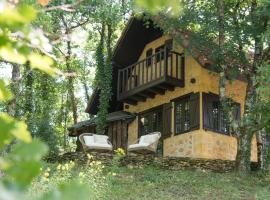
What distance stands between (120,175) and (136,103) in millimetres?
8580

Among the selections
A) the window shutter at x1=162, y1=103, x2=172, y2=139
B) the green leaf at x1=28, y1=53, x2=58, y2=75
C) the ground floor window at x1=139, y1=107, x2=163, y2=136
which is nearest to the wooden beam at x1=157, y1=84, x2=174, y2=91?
the window shutter at x1=162, y1=103, x2=172, y2=139

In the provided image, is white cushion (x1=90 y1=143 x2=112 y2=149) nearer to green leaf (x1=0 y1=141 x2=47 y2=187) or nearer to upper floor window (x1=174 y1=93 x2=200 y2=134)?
upper floor window (x1=174 y1=93 x2=200 y2=134)

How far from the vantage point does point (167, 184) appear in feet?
35.9

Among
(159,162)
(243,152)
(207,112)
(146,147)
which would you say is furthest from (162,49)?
(243,152)

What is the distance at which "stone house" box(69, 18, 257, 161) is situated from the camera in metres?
16.9

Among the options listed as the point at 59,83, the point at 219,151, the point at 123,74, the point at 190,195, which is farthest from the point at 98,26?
the point at 190,195

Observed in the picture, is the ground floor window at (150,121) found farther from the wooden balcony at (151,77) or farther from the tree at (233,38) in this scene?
the tree at (233,38)

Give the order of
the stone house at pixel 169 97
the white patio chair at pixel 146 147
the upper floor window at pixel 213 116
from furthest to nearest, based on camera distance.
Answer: the upper floor window at pixel 213 116
the stone house at pixel 169 97
the white patio chair at pixel 146 147

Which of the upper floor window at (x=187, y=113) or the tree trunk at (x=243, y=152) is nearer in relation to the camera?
the tree trunk at (x=243, y=152)

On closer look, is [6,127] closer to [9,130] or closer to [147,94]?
[9,130]

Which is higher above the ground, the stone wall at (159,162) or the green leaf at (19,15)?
the green leaf at (19,15)

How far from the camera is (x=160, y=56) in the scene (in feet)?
57.3

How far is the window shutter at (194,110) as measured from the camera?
55.6ft

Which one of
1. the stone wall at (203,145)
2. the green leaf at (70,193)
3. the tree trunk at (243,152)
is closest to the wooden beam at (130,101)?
the stone wall at (203,145)
